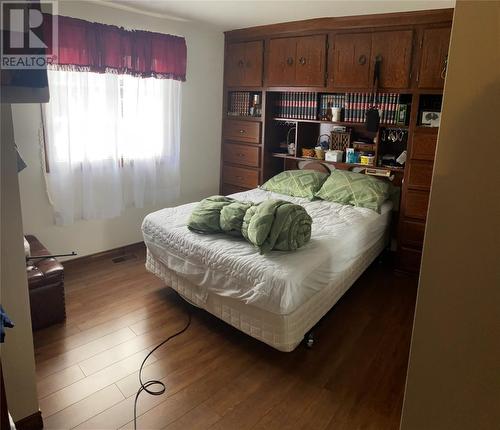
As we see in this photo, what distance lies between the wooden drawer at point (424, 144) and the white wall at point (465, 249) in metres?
2.68

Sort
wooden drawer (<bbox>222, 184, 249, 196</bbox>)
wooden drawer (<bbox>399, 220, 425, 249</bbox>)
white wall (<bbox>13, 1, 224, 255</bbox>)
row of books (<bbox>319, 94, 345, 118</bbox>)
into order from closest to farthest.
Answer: white wall (<bbox>13, 1, 224, 255</bbox>)
wooden drawer (<bbox>399, 220, 425, 249</bbox>)
row of books (<bbox>319, 94, 345, 118</bbox>)
wooden drawer (<bbox>222, 184, 249, 196</bbox>)

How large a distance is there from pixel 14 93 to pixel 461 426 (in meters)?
1.51

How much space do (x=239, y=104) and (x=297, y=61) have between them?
92 centimetres

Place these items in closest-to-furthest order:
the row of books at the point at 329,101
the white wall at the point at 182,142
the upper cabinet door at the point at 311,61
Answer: the white wall at the point at 182,142
the upper cabinet door at the point at 311,61
the row of books at the point at 329,101

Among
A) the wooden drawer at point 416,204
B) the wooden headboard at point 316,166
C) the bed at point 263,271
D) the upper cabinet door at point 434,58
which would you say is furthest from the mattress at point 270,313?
the upper cabinet door at point 434,58

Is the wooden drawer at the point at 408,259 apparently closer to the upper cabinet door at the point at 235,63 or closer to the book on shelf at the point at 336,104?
the book on shelf at the point at 336,104

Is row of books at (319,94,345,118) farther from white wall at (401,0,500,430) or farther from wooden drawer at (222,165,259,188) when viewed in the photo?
white wall at (401,0,500,430)

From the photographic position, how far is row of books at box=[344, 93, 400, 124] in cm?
360

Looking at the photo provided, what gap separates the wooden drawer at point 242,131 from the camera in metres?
4.43

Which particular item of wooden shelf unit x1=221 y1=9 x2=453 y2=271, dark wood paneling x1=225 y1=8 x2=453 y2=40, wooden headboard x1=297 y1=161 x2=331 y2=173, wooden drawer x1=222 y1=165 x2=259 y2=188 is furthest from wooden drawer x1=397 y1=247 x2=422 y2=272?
dark wood paneling x1=225 y1=8 x2=453 y2=40

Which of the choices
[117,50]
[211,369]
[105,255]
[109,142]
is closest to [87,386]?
[211,369]

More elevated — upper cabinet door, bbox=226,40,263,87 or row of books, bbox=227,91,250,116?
upper cabinet door, bbox=226,40,263,87

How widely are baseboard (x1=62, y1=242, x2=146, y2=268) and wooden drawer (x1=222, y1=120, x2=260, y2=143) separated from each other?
1.66m

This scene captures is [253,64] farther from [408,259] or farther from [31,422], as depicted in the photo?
[31,422]
